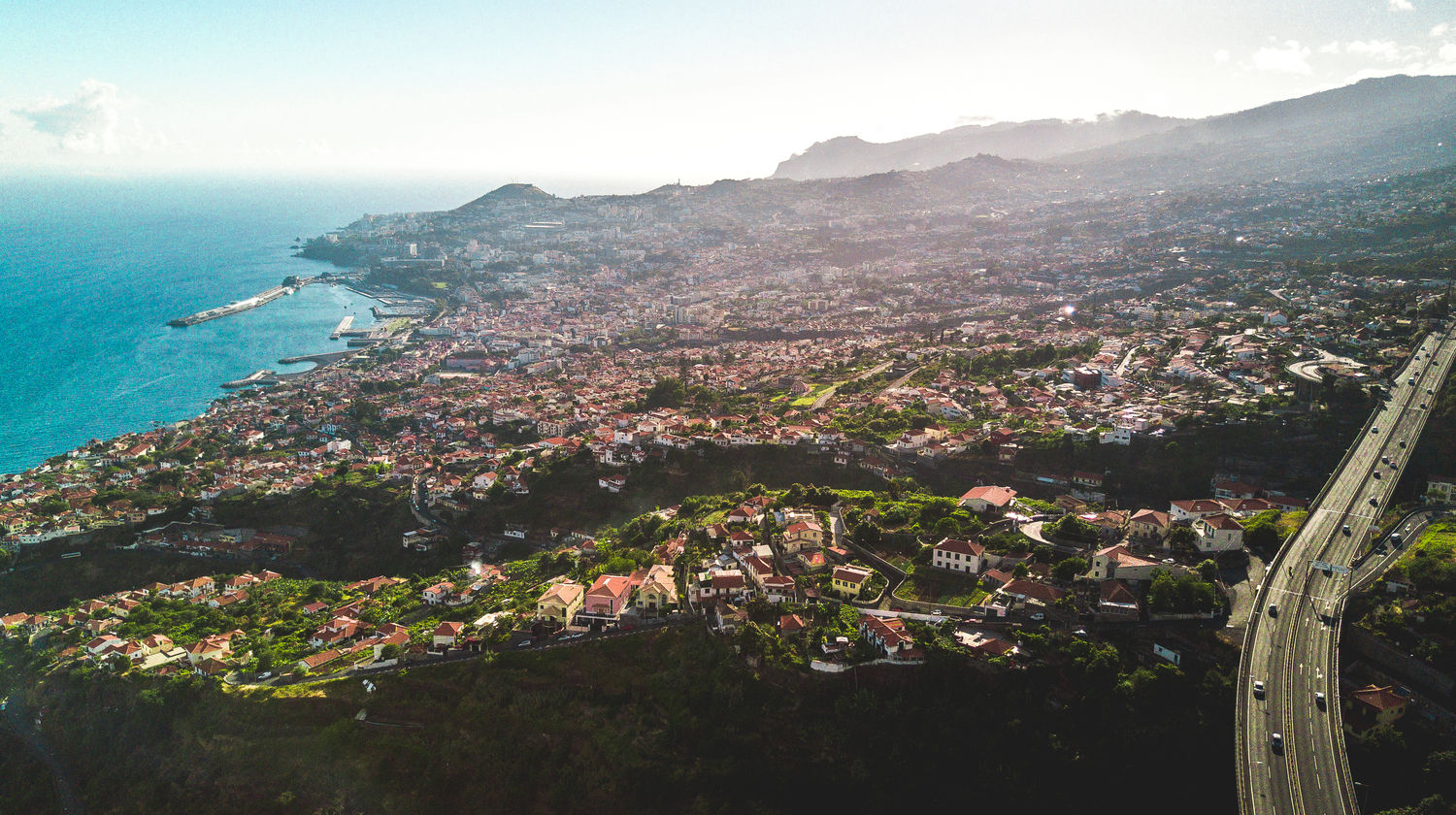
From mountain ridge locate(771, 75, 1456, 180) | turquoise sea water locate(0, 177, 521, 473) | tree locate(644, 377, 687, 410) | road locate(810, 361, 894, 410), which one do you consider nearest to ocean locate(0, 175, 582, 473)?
turquoise sea water locate(0, 177, 521, 473)

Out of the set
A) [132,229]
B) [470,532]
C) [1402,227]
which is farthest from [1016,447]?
[132,229]

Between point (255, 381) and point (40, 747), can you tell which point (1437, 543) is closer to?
point (40, 747)

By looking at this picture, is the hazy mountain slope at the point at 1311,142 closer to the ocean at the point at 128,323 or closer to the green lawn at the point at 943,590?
the green lawn at the point at 943,590

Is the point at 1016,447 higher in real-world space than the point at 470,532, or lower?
higher

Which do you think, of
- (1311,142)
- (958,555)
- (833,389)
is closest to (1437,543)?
(958,555)

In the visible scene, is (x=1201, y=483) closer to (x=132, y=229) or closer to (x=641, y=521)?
(x=641, y=521)

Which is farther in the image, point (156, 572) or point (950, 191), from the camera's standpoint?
point (950, 191)

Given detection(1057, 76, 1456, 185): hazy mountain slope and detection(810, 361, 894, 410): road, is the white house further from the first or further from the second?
detection(1057, 76, 1456, 185): hazy mountain slope

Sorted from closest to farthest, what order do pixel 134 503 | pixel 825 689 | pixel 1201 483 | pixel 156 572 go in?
pixel 825 689, pixel 1201 483, pixel 156 572, pixel 134 503
